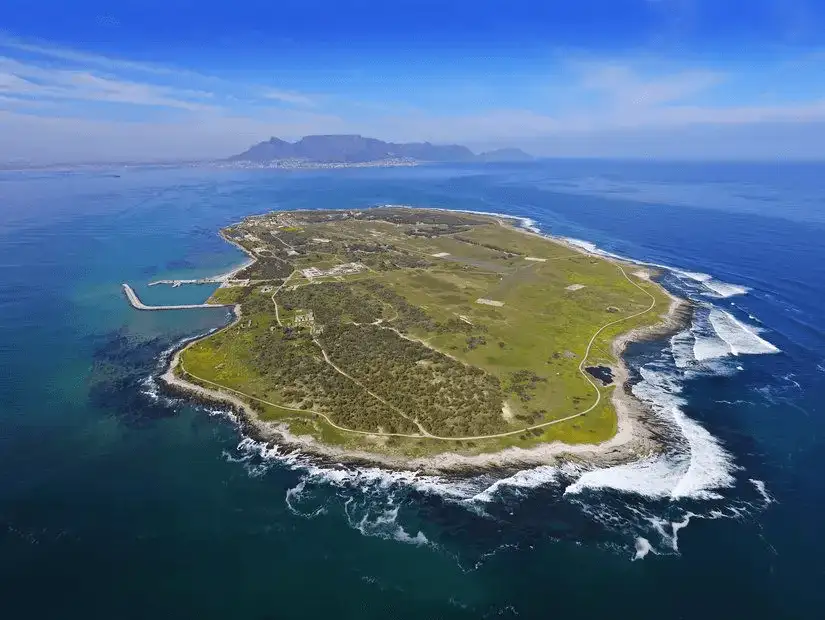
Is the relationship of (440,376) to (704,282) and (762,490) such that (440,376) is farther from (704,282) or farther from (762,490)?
(704,282)

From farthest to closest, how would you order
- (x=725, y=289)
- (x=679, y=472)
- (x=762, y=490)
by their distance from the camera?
(x=725, y=289) < (x=679, y=472) < (x=762, y=490)

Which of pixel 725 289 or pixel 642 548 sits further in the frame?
pixel 725 289

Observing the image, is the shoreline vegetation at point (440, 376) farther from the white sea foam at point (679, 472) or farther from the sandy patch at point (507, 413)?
the white sea foam at point (679, 472)

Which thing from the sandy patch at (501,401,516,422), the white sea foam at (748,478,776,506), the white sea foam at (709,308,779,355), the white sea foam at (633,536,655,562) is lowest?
the white sea foam at (748,478,776,506)

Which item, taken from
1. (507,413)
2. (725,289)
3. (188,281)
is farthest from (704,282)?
(188,281)

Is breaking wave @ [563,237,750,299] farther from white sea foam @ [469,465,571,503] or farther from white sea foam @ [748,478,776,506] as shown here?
white sea foam @ [469,465,571,503]

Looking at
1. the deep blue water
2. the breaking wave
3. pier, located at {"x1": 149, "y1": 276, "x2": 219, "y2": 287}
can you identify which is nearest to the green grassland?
the deep blue water
